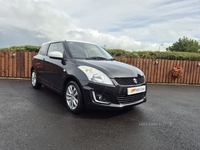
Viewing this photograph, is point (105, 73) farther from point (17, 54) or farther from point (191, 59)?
point (191, 59)

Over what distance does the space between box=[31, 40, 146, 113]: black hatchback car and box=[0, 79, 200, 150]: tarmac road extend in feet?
1.19

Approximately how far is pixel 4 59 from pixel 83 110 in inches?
237

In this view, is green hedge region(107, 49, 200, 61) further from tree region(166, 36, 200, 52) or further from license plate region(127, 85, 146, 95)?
tree region(166, 36, 200, 52)

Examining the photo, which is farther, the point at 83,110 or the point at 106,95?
the point at 83,110

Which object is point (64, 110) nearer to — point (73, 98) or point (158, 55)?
point (73, 98)

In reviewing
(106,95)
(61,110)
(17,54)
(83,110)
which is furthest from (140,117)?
(17,54)

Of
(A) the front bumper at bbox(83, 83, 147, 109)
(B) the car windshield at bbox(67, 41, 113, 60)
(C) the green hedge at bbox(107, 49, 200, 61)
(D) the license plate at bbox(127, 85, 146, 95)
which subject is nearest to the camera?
(A) the front bumper at bbox(83, 83, 147, 109)

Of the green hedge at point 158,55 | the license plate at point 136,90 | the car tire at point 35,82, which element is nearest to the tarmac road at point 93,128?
the license plate at point 136,90

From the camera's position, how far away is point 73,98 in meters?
3.26

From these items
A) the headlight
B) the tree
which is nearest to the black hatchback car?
the headlight

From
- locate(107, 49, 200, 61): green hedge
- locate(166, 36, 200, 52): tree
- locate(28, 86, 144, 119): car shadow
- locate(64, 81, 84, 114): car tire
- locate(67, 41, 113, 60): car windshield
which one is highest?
locate(166, 36, 200, 52): tree

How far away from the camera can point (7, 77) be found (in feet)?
24.3

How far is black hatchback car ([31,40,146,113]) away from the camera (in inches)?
113

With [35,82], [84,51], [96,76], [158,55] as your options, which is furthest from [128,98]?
[158,55]
